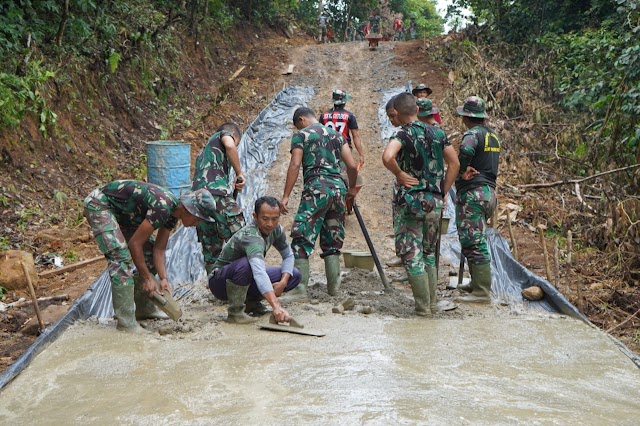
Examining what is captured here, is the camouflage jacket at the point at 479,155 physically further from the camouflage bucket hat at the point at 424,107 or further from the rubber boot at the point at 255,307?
the rubber boot at the point at 255,307

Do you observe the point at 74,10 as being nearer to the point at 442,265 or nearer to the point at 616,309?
the point at 442,265

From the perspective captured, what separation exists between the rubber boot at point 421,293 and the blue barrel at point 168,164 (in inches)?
169

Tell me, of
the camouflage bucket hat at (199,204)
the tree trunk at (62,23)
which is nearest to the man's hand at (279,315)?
the camouflage bucket hat at (199,204)

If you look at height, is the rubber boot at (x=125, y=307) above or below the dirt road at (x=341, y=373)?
above

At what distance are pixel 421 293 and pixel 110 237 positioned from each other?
2.21 meters

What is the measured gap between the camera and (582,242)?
7379mm

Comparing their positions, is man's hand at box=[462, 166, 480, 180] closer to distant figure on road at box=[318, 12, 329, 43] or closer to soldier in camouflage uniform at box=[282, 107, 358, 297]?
soldier in camouflage uniform at box=[282, 107, 358, 297]

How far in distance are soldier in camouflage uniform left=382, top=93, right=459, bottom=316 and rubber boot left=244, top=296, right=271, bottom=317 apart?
1089 millimetres

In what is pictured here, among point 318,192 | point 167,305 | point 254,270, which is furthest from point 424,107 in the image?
point 167,305

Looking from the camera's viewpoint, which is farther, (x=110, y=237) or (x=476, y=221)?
(x=476, y=221)

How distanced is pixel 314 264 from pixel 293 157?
1723mm

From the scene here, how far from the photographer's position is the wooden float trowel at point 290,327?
438cm

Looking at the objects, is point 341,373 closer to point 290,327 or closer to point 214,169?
point 290,327

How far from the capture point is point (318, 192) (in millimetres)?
5406
